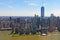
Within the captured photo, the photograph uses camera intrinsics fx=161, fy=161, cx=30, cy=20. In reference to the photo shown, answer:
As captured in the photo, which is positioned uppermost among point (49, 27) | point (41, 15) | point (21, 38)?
point (41, 15)

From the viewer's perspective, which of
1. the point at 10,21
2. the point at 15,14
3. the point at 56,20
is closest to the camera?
the point at 15,14

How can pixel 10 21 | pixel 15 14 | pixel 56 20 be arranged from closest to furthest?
pixel 15 14 → pixel 10 21 → pixel 56 20

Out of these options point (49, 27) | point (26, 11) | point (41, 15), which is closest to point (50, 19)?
point (49, 27)

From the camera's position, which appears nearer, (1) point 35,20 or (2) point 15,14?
(2) point 15,14

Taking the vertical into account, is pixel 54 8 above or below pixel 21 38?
above

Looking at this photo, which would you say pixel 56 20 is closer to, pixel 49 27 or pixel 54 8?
pixel 49 27

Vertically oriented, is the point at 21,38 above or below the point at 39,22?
below

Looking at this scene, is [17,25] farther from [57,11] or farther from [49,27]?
[57,11]

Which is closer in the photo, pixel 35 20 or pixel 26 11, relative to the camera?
pixel 26 11

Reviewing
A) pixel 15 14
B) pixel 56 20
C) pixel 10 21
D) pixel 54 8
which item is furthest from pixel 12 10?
pixel 56 20
